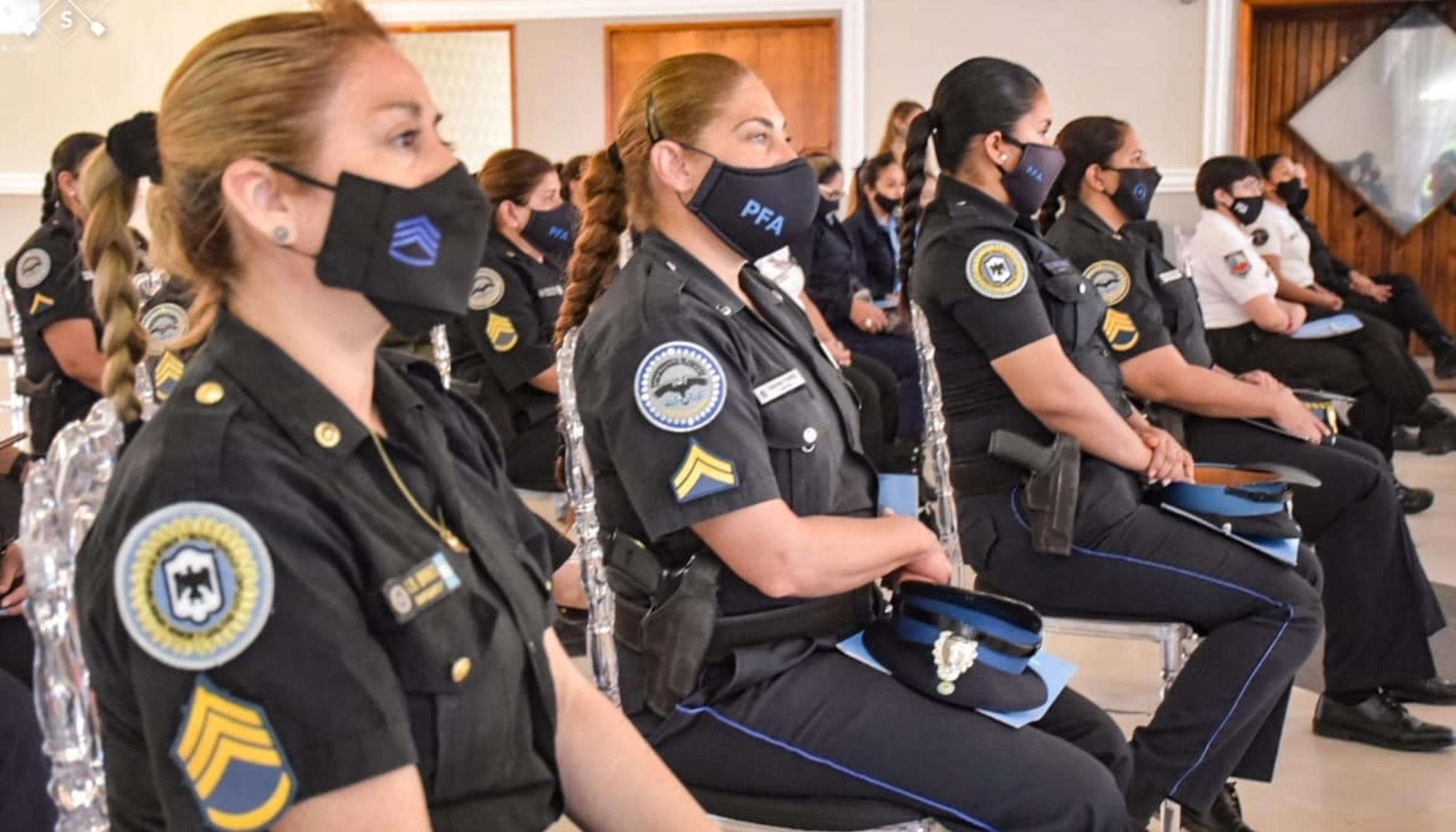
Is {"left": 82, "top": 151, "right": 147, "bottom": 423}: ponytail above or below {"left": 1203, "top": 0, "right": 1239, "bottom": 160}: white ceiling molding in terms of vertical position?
below

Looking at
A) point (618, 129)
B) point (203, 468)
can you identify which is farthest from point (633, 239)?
point (203, 468)

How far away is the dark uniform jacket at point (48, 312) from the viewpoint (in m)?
3.32

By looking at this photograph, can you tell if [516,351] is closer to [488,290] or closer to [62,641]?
[488,290]

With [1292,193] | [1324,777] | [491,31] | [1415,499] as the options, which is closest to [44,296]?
[1324,777]

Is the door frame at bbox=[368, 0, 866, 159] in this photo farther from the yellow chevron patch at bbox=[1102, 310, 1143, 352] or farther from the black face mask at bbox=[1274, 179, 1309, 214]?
the yellow chevron patch at bbox=[1102, 310, 1143, 352]

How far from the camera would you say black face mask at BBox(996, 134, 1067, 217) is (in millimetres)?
2609

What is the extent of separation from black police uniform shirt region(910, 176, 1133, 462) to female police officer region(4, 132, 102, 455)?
6.14ft

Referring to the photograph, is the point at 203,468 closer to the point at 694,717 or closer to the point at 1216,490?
the point at 694,717

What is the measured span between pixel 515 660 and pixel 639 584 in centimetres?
62

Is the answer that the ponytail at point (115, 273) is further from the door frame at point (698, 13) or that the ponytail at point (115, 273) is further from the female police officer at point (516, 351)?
the door frame at point (698, 13)

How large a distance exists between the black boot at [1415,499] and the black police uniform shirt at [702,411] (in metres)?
3.94

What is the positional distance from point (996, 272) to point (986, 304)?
57 mm

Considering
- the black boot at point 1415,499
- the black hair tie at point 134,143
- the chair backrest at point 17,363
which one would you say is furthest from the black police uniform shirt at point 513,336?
the black boot at point 1415,499

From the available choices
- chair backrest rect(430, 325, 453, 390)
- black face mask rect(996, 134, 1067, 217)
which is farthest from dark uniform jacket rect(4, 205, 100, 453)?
black face mask rect(996, 134, 1067, 217)
